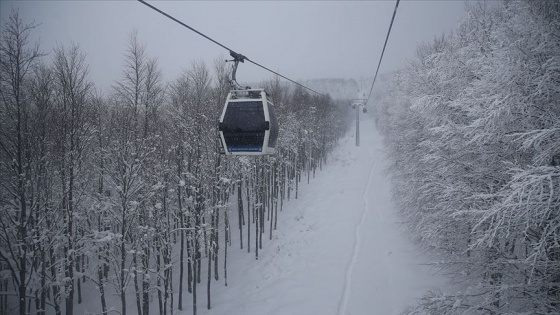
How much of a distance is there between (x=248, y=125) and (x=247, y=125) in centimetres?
3

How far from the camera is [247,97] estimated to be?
332 inches

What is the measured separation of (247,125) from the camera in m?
7.86

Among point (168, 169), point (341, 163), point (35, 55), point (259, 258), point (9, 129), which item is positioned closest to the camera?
point (35, 55)

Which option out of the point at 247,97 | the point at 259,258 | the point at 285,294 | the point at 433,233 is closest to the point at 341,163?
the point at 259,258

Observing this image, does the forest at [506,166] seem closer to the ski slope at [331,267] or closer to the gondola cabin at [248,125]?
the ski slope at [331,267]

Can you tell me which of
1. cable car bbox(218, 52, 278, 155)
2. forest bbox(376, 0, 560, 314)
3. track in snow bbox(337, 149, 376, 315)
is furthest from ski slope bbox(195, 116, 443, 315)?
cable car bbox(218, 52, 278, 155)

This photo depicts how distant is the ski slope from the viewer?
13945mm

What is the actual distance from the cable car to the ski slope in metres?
6.88

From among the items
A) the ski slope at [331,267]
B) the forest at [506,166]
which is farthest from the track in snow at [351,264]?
the forest at [506,166]

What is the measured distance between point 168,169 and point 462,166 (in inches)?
548

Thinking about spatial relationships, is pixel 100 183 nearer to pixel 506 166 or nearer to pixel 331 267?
pixel 331 267

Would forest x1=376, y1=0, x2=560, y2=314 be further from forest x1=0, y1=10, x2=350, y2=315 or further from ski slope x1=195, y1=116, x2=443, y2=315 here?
forest x1=0, y1=10, x2=350, y2=315

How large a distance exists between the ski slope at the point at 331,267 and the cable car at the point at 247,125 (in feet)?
22.6

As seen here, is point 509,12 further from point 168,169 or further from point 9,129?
point 9,129
